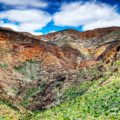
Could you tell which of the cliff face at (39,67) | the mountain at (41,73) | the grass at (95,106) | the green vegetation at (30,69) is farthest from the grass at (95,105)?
the green vegetation at (30,69)

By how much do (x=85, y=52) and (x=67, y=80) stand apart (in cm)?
5701

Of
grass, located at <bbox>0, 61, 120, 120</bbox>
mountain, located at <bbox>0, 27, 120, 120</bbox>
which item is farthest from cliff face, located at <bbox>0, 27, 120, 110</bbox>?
grass, located at <bbox>0, 61, 120, 120</bbox>

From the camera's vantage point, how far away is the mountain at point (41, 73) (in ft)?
175

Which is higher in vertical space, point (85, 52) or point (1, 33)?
point (1, 33)

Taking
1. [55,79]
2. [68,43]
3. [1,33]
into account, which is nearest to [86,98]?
[55,79]

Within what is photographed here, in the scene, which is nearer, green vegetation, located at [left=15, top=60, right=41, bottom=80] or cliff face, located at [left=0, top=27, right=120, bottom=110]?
cliff face, located at [left=0, top=27, right=120, bottom=110]

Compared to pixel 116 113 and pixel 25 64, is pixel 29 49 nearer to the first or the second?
pixel 25 64

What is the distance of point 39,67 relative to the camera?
3135 inches

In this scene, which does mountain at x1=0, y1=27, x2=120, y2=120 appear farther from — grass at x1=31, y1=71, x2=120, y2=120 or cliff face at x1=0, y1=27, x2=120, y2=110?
grass at x1=31, y1=71, x2=120, y2=120

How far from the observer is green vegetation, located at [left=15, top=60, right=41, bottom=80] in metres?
73.5

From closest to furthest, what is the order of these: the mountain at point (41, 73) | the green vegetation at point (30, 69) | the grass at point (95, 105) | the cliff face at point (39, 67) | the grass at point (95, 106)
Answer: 1. the grass at point (95, 106)
2. the grass at point (95, 105)
3. the mountain at point (41, 73)
4. the cliff face at point (39, 67)
5. the green vegetation at point (30, 69)

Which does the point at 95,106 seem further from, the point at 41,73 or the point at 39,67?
the point at 39,67

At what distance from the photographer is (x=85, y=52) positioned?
11706cm

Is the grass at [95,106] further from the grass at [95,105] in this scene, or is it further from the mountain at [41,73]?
the mountain at [41,73]
